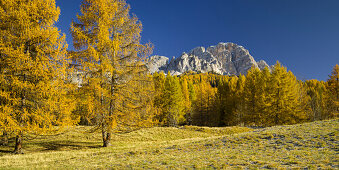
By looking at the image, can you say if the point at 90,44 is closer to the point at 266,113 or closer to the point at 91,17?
the point at 91,17

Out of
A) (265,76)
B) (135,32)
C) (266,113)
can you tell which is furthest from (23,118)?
(265,76)

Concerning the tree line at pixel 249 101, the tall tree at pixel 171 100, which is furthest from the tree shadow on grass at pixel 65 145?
the tall tree at pixel 171 100

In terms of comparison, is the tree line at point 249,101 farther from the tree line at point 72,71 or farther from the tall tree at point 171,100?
the tree line at point 72,71

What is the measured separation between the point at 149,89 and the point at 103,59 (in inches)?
164

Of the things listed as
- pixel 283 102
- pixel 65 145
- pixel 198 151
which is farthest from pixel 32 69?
pixel 283 102

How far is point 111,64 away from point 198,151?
29.1 ft

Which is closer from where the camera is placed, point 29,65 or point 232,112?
point 29,65

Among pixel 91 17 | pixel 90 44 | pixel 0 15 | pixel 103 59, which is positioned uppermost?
pixel 91 17

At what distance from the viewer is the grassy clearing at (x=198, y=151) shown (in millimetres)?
6648

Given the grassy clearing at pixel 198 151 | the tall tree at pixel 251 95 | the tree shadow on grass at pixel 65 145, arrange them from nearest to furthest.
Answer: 1. the grassy clearing at pixel 198 151
2. the tree shadow on grass at pixel 65 145
3. the tall tree at pixel 251 95

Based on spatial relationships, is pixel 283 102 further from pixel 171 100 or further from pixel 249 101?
pixel 171 100

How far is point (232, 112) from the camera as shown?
41.0m

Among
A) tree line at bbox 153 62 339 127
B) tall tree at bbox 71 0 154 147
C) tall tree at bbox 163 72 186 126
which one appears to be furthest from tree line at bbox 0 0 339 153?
tall tree at bbox 163 72 186 126

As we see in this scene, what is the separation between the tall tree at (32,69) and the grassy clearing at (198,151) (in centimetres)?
225
